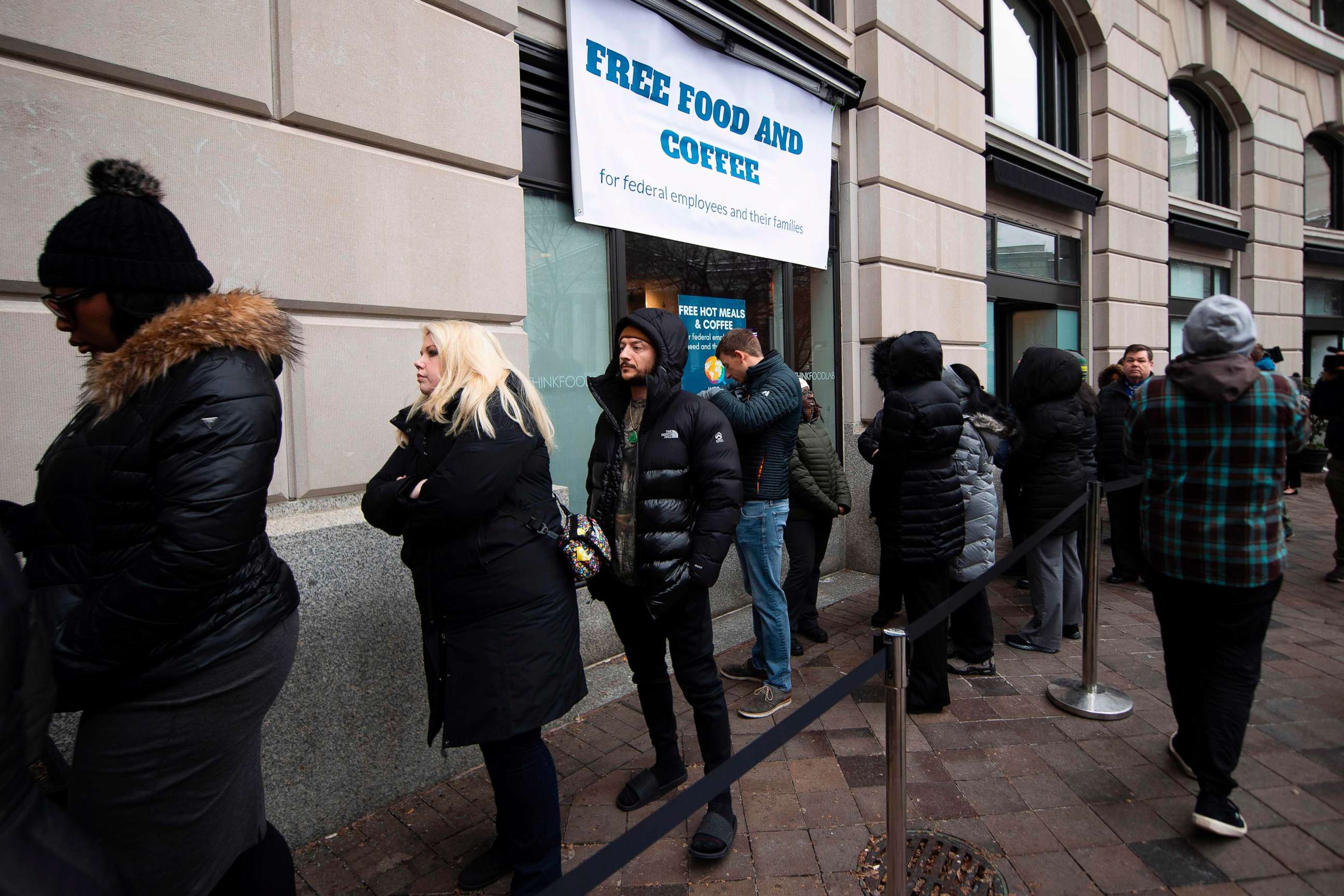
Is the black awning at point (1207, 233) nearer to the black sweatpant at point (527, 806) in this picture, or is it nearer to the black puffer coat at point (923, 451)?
the black puffer coat at point (923, 451)

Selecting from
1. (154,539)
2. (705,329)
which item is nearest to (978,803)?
(154,539)

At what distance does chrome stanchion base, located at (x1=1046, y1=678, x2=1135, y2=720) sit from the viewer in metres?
3.65

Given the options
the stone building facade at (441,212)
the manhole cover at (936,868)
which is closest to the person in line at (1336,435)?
the stone building facade at (441,212)

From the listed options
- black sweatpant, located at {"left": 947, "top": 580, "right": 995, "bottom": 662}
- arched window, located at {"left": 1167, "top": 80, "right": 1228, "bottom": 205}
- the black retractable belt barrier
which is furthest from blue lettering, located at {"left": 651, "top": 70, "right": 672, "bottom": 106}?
arched window, located at {"left": 1167, "top": 80, "right": 1228, "bottom": 205}

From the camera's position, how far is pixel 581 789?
3.14 m

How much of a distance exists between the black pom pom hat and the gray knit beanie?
3094 mm

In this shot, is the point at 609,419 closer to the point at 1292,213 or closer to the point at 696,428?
the point at 696,428

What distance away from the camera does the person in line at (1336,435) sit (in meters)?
5.91

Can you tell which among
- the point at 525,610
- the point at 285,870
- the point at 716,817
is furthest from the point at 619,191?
the point at 285,870

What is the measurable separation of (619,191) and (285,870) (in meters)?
3.94

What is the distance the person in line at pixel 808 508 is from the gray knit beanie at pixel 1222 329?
6.87ft

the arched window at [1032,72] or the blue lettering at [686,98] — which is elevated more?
the arched window at [1032,72]

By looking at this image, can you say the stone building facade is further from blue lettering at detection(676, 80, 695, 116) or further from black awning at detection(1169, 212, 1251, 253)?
black awning at detection(1169, 212, 1251, 253)

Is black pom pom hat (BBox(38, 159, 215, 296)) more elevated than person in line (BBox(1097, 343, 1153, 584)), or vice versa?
black pom pom hat (BBox(38, 159, 215, 296))
